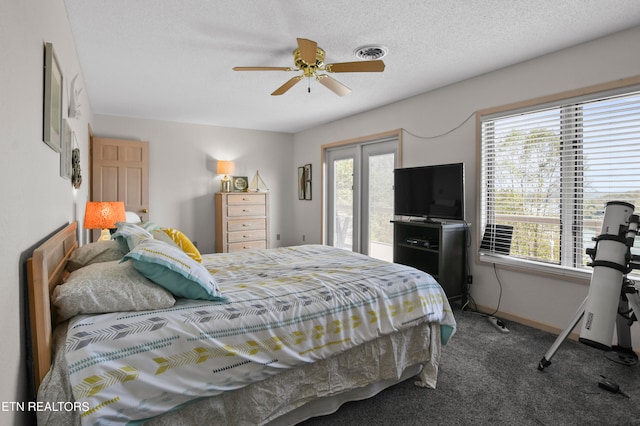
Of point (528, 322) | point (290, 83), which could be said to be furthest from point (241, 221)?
point (528, 322)

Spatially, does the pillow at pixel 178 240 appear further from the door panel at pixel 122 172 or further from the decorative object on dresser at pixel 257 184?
the decorative object on dresser at pixel 257 184

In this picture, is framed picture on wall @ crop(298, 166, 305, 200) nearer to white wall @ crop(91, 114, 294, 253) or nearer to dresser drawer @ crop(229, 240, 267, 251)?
white wall @ crop(91, 114, 294, 253)

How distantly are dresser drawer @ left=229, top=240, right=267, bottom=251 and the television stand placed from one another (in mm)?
2801

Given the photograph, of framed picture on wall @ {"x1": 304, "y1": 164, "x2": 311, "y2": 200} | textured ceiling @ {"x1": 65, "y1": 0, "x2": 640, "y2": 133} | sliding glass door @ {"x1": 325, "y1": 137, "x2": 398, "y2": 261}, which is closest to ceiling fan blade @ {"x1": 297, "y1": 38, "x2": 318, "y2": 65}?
textured ceiling @ {"x1": 65, "y1": 0, "x2": 640, "y2": 133}

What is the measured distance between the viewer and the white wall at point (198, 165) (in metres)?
5.45

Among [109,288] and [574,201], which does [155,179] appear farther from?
[574,201]

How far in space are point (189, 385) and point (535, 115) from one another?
3.58 m

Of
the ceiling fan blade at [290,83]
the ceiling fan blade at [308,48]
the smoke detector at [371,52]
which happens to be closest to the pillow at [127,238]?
the ceiling fan blade at [308,48]

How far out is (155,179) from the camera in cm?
549

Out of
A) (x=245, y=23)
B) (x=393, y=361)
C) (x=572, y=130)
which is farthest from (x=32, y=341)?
(x=572, y=130)

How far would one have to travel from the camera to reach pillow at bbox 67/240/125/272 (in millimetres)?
1812

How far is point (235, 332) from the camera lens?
57.7 inches

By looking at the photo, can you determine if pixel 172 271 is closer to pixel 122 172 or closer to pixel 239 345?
pixel 239 345

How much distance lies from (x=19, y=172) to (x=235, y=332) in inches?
39.0
